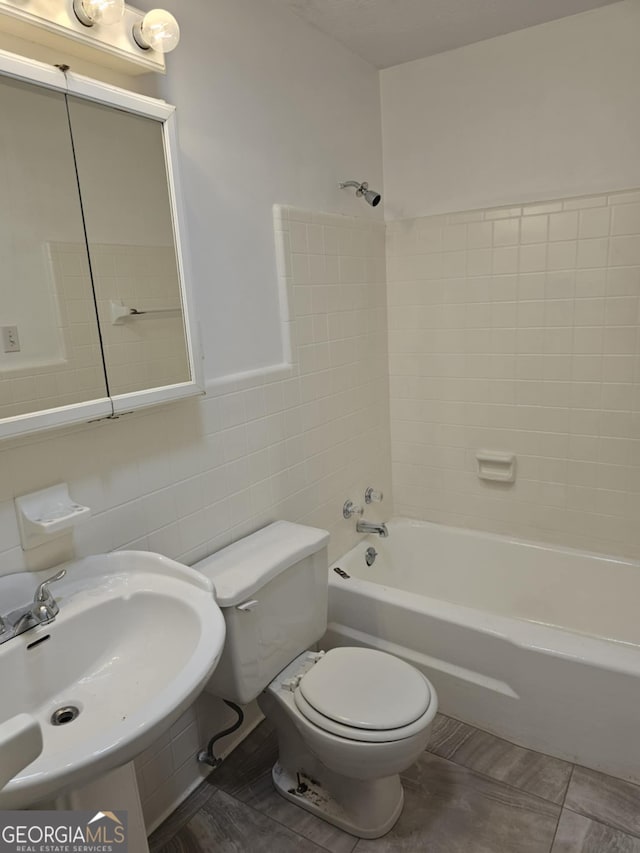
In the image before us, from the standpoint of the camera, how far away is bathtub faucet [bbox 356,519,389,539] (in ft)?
7.89

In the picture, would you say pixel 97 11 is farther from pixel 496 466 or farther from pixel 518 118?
pixel 496 466

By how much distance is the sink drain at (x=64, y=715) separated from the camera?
3.59 feet

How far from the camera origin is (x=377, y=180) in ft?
8.10

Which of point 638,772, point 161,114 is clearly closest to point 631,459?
point 638,772

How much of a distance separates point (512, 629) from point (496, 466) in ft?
Result: 2.76

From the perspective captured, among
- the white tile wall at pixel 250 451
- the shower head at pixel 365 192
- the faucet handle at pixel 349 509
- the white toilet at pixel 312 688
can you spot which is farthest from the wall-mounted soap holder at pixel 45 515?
the shower head at pixel 365 192

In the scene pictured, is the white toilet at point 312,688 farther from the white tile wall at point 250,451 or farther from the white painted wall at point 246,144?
the white painted wall at point 246,144

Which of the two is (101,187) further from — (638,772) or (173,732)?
(638,772)

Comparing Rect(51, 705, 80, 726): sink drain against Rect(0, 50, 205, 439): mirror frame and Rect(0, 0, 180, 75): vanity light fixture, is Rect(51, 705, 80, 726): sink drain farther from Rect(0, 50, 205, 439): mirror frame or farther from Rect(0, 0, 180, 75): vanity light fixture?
Rect(0, 0, 180, 75): vanity light fixture

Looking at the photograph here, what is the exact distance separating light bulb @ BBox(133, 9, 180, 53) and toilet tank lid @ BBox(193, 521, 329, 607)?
1331 millimetres

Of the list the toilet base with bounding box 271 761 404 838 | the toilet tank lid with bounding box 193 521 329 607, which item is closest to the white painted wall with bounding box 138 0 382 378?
the toilet tank lid with bounding box 193 521 329 607

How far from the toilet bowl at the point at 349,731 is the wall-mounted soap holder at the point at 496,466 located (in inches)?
44.0

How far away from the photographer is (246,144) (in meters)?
1.75

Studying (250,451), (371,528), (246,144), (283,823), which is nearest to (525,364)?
(371,528)
